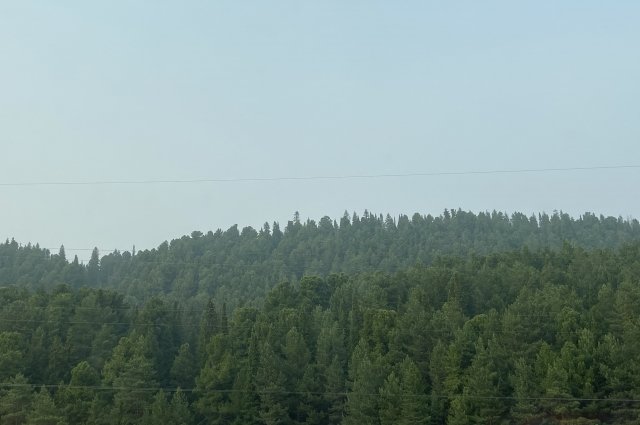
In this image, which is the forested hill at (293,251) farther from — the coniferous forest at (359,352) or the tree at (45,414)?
the tree at (45,414)

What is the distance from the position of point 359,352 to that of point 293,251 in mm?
102374

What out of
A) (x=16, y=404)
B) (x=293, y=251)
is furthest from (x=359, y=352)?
(x=293, y=251)

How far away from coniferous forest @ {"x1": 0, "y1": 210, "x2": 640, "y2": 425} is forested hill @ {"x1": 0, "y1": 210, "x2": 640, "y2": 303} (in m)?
38.9

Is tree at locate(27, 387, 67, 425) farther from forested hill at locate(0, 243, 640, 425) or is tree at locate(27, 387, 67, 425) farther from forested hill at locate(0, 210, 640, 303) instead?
forested hill at locate(0, 210, 640, 303)

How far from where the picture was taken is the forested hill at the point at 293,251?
14588 centimetres

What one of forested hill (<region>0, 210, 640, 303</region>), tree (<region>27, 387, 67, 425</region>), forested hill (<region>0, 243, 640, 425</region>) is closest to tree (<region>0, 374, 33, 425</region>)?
forested hill (<region>0, 243, 640, 425</region>)

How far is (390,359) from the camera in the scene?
215 feet

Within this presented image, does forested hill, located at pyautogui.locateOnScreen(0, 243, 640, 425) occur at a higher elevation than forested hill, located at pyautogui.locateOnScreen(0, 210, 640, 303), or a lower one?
lower

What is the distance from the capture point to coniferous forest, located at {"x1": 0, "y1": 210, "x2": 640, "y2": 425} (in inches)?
2195

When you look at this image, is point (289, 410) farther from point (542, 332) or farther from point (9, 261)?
Answer: point (9, 261)

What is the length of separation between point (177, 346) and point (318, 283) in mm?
24170

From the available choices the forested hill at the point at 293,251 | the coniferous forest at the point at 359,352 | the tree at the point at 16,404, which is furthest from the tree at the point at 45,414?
the forested hill at the point at 293,251

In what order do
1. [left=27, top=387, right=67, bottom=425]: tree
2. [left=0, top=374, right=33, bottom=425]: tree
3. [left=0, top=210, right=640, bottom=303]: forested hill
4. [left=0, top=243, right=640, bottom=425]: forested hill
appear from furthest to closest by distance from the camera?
1. [left=0, top=210, right=640, bottom=303]: forested hill
2. [left=0, top=374, right=33, bottom=425]: tree
3. [left=27, top=387, right=67, bottom=425]: tree
4. [left=0, top=243, right=640, bottom=425]: forested hill

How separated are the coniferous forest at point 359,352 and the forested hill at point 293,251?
3892cm
